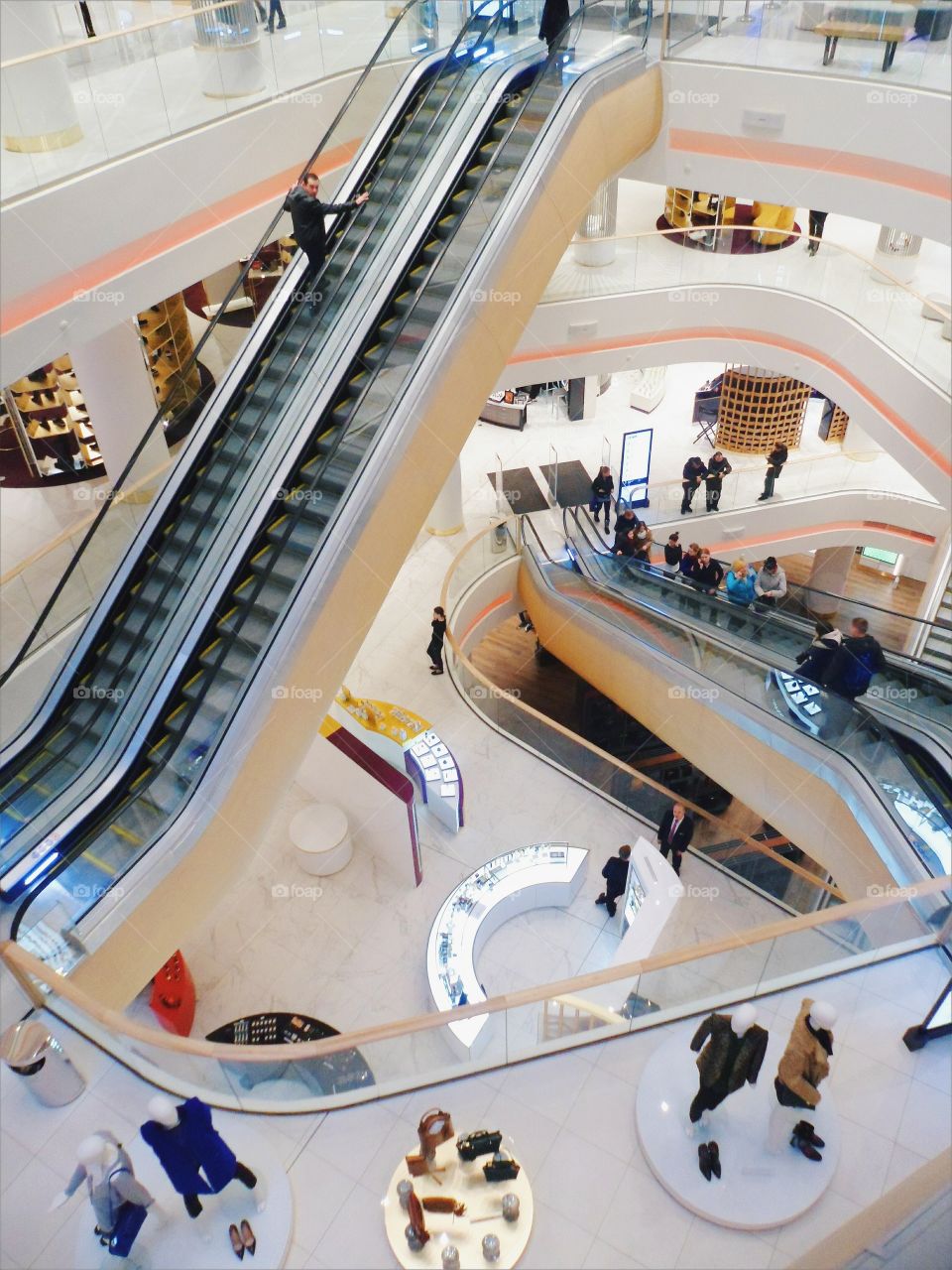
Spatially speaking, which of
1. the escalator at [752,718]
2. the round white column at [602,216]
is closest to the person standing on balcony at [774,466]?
the escalator at [752,718]

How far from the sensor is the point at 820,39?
1087cm

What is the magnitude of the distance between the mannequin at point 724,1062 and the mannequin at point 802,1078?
0.14 m

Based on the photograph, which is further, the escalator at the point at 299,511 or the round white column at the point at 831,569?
the round white column at the point at 831,569

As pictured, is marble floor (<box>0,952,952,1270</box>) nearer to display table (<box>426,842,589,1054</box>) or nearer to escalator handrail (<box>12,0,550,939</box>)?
escalator handrail (<box>12,0,550,939</box>)

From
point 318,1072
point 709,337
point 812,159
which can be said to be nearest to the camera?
point 318,1072

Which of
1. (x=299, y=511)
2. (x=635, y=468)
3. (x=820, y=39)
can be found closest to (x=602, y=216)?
(x=635, y=468)

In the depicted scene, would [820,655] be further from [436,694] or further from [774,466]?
[774,466]

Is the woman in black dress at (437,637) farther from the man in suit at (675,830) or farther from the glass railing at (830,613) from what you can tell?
the man in suit at (675,830)

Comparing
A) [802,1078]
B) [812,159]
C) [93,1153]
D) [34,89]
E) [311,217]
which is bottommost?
[802,1078]

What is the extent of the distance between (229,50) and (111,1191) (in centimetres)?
1009

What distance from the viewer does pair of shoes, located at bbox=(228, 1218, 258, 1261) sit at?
4863 millimetres

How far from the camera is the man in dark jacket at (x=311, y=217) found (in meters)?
8.40

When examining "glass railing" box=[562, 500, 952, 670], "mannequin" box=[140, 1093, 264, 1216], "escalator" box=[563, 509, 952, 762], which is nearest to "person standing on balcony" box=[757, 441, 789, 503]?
"glass railing" box=[562, 500, 952, 670]

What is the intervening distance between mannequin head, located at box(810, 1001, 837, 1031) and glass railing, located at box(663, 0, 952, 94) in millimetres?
9457
